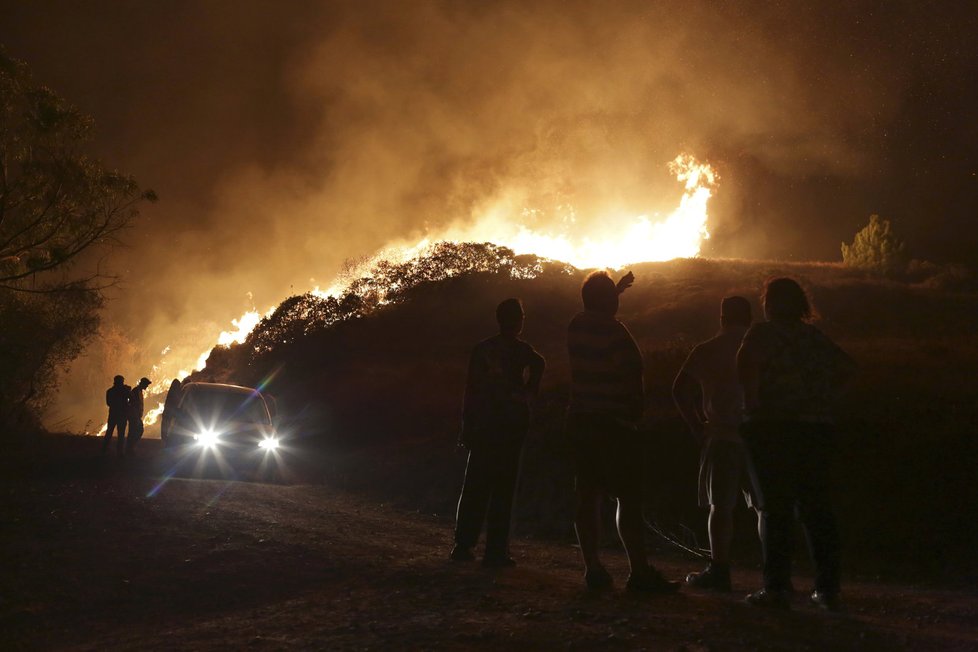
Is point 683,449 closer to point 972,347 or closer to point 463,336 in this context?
point 972,347

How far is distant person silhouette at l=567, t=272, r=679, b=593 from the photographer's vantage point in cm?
593

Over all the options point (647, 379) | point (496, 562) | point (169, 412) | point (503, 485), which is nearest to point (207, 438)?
point (169, 412)

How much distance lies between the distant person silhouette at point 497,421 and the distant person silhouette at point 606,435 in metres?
1.06

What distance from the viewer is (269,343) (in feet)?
146

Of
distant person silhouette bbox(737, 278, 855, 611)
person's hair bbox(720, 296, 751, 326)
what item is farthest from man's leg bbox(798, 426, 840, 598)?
person's hair bbox(720, 296, 751, 326)

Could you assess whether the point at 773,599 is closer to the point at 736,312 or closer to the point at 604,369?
the point at 604,369

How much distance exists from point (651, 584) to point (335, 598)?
2.23 metres

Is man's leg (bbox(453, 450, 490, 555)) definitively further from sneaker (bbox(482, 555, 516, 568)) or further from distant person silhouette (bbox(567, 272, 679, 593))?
distant person silhouette (bbox(567, 272, 679, 593))

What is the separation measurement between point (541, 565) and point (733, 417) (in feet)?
9.92

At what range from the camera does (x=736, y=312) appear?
21.7ft

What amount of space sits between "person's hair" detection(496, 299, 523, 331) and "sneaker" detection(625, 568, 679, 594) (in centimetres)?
229

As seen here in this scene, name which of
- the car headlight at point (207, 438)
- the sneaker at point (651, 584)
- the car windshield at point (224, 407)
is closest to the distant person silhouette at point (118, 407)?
the car windshield at point (224, 407)

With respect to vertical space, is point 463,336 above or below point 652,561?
above

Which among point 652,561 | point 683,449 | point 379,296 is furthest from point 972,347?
point 379,296
